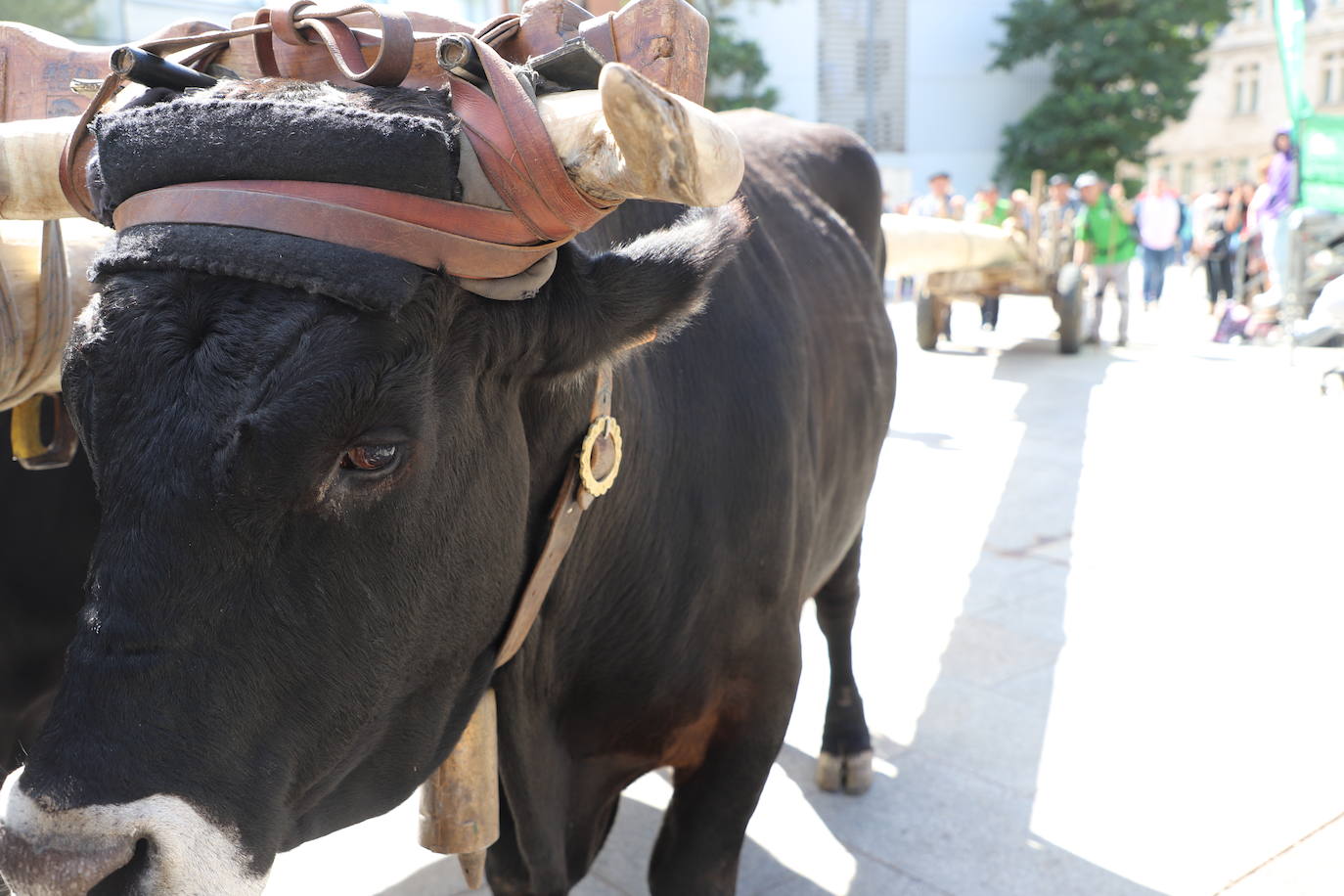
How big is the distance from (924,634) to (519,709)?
2851 mm

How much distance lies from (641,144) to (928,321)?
11063 millimetres

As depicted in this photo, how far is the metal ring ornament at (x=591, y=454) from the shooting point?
1.77 m

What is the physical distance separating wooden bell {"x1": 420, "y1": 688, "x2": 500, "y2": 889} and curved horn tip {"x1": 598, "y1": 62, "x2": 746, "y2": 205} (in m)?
1.07

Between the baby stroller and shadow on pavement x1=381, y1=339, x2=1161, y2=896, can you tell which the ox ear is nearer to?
shadow on pavement x1=381, y1=339, x2=1161, y2=896

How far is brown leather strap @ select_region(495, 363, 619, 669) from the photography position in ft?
5.75

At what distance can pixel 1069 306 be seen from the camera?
1169cm

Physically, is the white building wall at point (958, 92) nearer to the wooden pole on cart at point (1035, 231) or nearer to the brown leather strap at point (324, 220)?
the wooden pole on cart at point (1035, 231)

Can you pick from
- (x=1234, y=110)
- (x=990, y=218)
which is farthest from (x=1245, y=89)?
(x=990, y=218)

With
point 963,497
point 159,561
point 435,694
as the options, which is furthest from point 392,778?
point 963,497

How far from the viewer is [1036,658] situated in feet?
14.1

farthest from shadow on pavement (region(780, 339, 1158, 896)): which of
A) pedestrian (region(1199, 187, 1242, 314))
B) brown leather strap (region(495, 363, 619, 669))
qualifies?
pedestrian (region(1199, 187, 1242, 314))

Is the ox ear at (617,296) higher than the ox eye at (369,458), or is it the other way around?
the ox ear at (617,296)

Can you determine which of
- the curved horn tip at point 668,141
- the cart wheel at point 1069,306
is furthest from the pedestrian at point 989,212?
the curved horn tip at point 668,141

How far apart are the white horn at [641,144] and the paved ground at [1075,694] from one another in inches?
82.7
